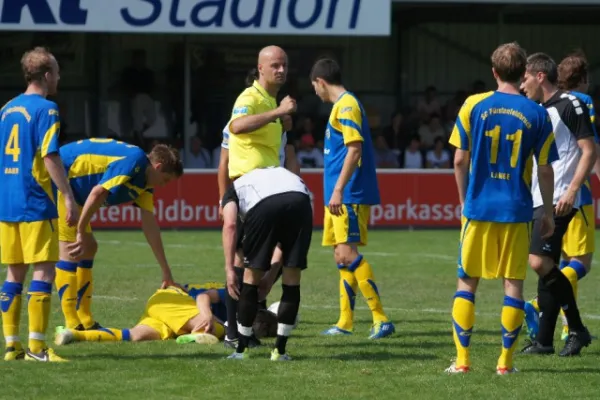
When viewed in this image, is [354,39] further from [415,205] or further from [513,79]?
[513,79]

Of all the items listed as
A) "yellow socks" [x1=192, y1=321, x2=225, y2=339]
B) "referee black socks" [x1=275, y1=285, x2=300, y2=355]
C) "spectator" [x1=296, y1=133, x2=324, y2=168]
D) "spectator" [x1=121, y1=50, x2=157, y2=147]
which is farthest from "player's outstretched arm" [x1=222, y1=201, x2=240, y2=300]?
"spectator" [x1=121, y1=50, x2=157, y2=147]

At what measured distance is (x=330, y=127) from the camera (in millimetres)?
10258

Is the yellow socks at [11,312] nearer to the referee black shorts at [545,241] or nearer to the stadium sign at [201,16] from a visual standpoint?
the referee black shorts at [545,241]

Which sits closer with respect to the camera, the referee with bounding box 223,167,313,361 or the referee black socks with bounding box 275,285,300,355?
the referee with bounding box 223,167,313,361

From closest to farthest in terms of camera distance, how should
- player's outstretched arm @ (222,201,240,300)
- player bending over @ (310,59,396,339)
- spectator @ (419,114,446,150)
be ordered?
player's outstretched arm @ (222,201,240,300) < player bending over @ (310,59,396,339) < spectator @ (419,114,446,150)

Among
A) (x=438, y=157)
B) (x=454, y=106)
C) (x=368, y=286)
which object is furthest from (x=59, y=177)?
(x=454, y=106)

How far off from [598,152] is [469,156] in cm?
197

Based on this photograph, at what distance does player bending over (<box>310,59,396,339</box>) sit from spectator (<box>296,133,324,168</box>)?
1430 centimetres

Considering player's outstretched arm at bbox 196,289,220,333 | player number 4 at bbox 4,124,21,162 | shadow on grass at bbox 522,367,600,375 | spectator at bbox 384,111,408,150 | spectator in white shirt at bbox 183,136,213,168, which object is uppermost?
player number 4 at bbox 4,124,21,162

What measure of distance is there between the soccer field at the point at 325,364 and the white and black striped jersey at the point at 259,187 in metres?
1.07

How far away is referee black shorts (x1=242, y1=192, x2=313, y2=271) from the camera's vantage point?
8.34 m

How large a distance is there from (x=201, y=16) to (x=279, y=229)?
54.5 ft

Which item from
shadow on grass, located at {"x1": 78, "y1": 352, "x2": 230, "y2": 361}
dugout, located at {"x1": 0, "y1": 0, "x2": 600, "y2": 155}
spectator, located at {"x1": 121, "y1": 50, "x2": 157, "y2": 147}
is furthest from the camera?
dugout, located at {"x1": 0, "y1": 0, "x2": 600, "y2": 155}

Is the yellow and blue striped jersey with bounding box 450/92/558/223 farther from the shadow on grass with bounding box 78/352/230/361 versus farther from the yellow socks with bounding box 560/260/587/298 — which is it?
the shadow on grass with bounding box 78/352/230/361
